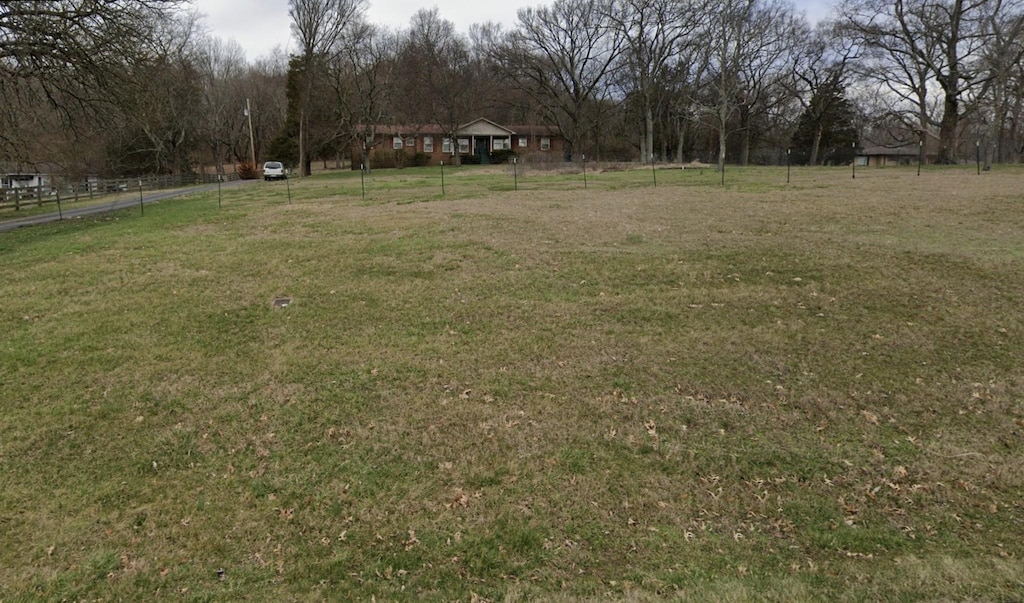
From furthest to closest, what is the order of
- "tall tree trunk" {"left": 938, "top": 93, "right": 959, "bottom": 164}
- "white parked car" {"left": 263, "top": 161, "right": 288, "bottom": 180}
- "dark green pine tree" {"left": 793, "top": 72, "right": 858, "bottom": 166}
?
1. "dark green pine tree" {"left": 793, "top": 72, "right": 858, "bottom": 166}
2. "white parked car" {"left": 263, "top": 161, "right": 288, "bottom": 180}
3. "tall tree trunk" {"left": 938, "top": 93, "right": 959, "bottom": 164}

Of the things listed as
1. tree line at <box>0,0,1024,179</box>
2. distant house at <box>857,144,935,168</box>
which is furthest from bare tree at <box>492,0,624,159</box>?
distant house at <box>857,144,935,168</box>

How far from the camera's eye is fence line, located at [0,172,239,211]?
22484 millimetres

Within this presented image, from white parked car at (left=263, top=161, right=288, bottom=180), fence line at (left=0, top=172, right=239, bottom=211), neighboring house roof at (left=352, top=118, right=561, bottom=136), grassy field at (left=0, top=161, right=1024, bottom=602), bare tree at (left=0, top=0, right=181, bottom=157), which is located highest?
neighboring house roof at (left=352, top=118, right=561, bottom=136)

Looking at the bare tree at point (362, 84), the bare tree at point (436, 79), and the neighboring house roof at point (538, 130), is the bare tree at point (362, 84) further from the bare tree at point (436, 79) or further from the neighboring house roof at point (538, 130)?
the neighboring house roof at point (538, 130)

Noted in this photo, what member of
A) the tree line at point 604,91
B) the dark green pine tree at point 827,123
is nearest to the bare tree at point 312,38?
the tree line at point 604,91

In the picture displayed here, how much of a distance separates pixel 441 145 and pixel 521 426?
55553mm

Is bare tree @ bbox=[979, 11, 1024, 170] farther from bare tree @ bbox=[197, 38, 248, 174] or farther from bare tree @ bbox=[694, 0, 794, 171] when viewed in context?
bare tree @ bbox=[197, 38, 248, 174]

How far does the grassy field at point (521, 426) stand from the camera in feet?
10.2

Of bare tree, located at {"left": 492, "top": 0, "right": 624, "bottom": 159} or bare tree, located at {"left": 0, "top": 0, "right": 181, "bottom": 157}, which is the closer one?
bare tree, located at {"left": 0, "top": 0, "right": 181, "bottom": 157}

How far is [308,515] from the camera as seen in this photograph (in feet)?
11.7

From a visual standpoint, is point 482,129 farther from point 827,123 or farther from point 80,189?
point 80,189

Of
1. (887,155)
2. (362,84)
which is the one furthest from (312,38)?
(887,155)

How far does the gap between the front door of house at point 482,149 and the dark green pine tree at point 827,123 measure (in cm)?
2791

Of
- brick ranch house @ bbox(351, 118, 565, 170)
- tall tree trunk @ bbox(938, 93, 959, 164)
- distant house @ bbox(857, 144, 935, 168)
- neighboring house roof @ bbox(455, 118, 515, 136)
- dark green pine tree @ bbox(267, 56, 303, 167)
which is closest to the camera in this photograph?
tall tree trunk @ bbox(938, 93, 959, 164)
